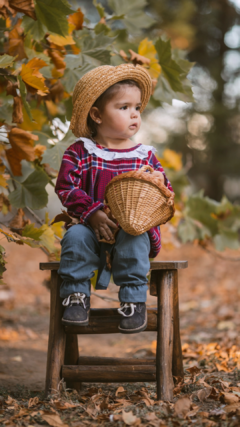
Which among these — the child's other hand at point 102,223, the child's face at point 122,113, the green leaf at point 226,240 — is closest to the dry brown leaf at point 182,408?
the child's other hand at point 102,223

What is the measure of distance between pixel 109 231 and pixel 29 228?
0.53 meters

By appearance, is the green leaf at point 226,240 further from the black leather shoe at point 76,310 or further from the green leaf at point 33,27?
the green leaf at point 33,27

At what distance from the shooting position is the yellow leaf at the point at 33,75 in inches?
74.8

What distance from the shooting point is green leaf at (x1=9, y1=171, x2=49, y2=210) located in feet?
7.23

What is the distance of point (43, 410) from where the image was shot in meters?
1.65

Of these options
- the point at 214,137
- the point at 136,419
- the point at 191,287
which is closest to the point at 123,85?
the point at 136,419

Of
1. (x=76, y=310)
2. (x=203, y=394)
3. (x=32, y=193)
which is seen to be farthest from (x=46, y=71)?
(x=203, y=394)

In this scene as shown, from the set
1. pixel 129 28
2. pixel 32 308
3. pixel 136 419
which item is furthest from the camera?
pixel 32 308

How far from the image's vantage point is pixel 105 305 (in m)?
5.29

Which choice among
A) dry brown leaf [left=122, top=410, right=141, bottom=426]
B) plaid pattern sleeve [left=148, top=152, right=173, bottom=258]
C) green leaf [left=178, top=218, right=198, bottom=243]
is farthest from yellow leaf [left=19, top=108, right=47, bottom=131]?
dry brown leaf [left=122, top=410, right=141, bottom=426]

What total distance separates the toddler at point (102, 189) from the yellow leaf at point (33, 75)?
0.17 m

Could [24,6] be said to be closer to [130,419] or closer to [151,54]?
[151,54]

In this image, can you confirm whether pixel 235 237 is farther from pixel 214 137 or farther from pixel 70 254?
pixel 214 137

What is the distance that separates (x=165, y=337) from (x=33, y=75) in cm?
128
